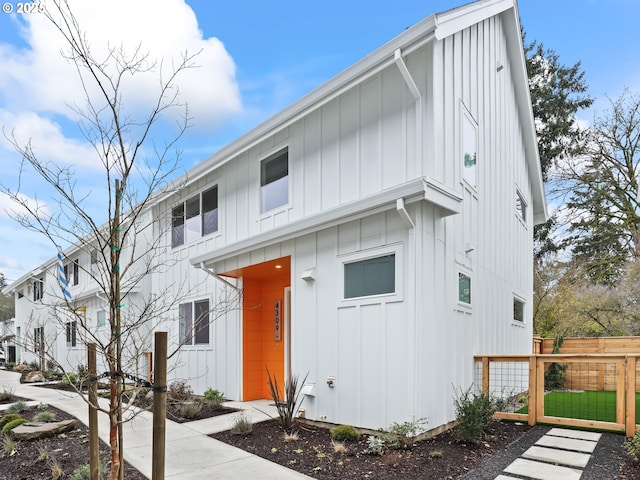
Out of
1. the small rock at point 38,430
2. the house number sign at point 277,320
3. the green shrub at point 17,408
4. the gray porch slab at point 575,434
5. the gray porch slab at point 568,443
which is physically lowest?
the green shrub at point 17,408

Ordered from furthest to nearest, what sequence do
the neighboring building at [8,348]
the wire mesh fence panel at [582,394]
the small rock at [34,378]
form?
the neighboring building at [8,348], the small rock at [34,378], the wire mesh fence panel at [582,394]

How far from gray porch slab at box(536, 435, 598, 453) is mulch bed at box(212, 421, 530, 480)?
382mm

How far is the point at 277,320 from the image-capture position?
9.22 m

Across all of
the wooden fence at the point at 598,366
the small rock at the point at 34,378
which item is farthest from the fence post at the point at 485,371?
the small rock at the point at 34,378

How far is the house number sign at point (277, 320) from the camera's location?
9.16 meters

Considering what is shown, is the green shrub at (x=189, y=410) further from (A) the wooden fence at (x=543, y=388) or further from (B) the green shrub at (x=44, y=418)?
(A) the wooden fence at (x=543, y=388)

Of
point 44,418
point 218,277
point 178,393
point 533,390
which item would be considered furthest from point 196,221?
point 533,390

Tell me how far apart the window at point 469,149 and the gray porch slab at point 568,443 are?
3.85 m

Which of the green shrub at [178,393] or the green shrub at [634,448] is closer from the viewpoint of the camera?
the green shrub at [634,448]

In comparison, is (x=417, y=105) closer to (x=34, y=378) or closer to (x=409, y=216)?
(x=409, y=216)

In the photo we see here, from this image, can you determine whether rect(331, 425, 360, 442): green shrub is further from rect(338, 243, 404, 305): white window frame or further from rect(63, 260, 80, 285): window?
rect(63, 260, 80, 285): window

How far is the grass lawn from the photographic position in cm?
707

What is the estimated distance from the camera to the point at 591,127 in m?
17.5

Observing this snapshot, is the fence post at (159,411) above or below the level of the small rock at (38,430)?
above
